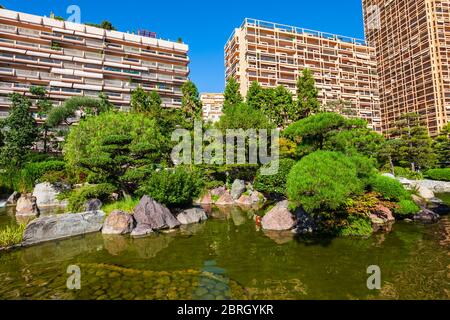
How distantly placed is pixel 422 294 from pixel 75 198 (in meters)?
16.2

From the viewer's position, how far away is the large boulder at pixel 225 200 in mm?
23203

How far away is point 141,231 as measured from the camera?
41.4ft

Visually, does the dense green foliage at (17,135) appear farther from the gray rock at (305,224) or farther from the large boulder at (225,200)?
the gray rock at (305,224)

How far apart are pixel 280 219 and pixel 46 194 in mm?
21815

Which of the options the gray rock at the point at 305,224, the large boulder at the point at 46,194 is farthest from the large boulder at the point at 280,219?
the large boulder at the point at 46,194

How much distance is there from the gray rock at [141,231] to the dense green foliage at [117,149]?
3153 mm

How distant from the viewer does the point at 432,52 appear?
5000 cm

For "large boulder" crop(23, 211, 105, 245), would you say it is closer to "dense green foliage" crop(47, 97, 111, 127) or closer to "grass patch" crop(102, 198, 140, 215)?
"grass patch" crop(102, 198, 140, 215)

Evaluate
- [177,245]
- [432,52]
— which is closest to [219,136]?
[177,245]

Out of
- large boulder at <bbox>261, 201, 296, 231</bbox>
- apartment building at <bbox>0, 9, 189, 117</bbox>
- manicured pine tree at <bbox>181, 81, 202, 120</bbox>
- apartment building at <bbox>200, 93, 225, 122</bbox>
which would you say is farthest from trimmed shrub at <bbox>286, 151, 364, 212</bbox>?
apartment building at <bbox>200, 93, 225, 122</bbox>

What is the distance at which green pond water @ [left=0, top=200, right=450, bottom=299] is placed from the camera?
6.52 metres

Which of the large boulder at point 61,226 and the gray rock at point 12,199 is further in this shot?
the gray rock at point 12,199

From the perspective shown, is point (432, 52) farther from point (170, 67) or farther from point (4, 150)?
point (4, 150)

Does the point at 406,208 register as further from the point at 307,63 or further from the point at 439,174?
the point at 307,63
